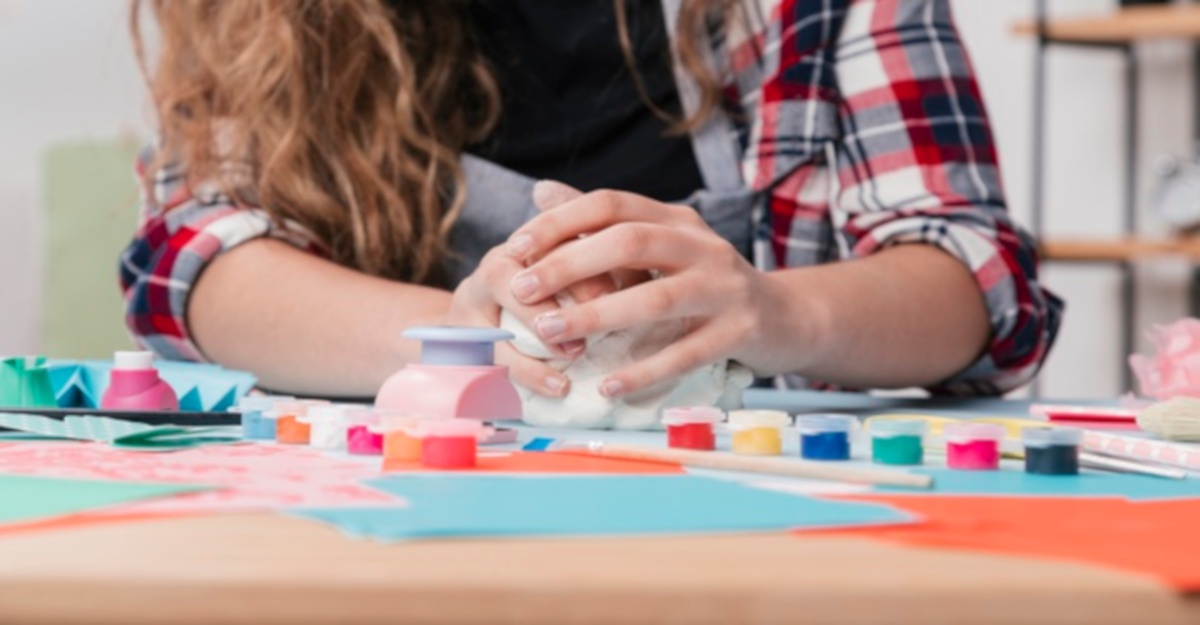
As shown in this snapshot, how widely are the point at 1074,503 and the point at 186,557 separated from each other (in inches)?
10.0

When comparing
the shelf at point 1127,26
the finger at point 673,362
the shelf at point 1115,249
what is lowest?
the finger at point 673,362

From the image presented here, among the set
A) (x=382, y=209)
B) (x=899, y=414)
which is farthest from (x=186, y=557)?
(x=382, y=209)

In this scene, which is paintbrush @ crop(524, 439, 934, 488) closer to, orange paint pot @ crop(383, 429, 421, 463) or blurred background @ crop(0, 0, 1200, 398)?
orange paint pot @ crop(383, 429, 421, 463)

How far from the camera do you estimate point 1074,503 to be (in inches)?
17.0

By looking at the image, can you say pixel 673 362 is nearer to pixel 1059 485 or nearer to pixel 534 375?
pixel 534 375

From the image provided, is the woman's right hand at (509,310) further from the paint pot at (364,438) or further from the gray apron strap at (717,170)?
the gray apron strap at (717,170)

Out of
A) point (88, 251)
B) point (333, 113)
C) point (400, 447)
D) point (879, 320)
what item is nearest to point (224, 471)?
point (400, 447)

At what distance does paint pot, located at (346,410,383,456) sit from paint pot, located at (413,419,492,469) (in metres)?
0.04

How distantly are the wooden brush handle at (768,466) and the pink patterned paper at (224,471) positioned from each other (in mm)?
94

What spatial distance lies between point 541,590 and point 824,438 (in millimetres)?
254

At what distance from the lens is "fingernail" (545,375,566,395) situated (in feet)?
2.19

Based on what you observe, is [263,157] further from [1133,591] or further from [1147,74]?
[1147,74]

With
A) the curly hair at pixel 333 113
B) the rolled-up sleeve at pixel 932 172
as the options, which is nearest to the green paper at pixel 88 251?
the curly hair at pixel 333 113

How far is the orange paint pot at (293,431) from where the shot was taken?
560 mm
